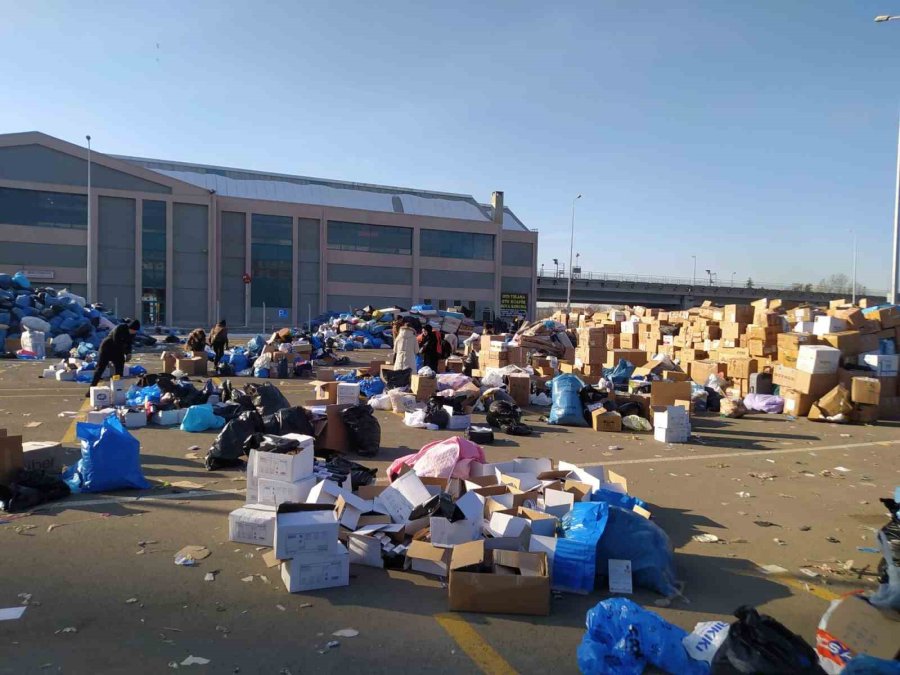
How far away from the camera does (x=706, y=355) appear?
1578 centimetres

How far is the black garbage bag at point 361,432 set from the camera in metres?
7.66

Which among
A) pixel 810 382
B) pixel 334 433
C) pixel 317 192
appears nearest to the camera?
pixel 334 433

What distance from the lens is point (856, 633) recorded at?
3039 mm

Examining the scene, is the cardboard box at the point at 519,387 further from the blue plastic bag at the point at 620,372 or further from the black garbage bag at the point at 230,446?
the black garbage bag at the point at 230,446

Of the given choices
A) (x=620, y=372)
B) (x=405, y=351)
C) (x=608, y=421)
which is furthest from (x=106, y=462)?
(x=620, y=372)

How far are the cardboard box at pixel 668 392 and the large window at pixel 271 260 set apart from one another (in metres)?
38.2

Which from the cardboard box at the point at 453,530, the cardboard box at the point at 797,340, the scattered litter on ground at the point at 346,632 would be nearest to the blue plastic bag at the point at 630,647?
the scattered litter on ground at the point at 346,632

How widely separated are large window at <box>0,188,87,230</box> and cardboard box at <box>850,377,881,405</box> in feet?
141

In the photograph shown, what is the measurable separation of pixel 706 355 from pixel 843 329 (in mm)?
3503

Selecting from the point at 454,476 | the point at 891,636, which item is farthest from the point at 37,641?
the point at 891,636

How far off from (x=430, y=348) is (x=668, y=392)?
5.41 m

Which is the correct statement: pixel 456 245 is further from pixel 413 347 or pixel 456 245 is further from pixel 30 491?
pixel 30 491

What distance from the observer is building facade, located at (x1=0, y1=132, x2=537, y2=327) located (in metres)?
38.3

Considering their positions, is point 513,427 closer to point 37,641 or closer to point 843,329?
point 37,641
